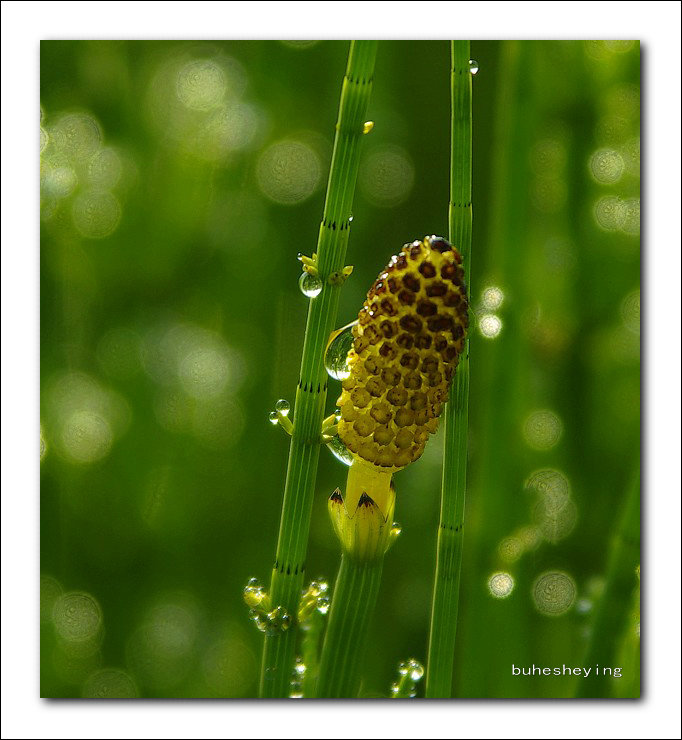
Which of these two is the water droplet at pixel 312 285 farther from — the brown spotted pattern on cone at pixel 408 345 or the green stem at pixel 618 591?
the green stem at pixel 618 591

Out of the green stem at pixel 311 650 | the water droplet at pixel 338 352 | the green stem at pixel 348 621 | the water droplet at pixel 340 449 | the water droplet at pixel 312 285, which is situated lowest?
the green stem at pixel 311 650

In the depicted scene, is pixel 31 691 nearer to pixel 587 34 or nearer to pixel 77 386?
pixel 77 386

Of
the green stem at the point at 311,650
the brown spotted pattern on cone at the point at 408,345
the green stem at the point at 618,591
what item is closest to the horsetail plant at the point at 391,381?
the brown spotted pattern on cone at the point at 408,345

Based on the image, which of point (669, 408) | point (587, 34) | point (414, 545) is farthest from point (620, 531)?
point (587, 34)

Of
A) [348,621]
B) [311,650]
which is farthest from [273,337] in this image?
[348,621]

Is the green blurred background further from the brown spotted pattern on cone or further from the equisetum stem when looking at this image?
the brown spotted pattern on cone

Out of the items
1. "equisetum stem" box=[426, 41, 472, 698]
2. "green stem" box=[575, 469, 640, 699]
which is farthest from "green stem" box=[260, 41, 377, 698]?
"green stem" box=[575, 469, 640, 699]

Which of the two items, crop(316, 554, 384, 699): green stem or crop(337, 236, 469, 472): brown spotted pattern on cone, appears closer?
crop(337, 236, 469, 472): brown spotted pattern on cone
